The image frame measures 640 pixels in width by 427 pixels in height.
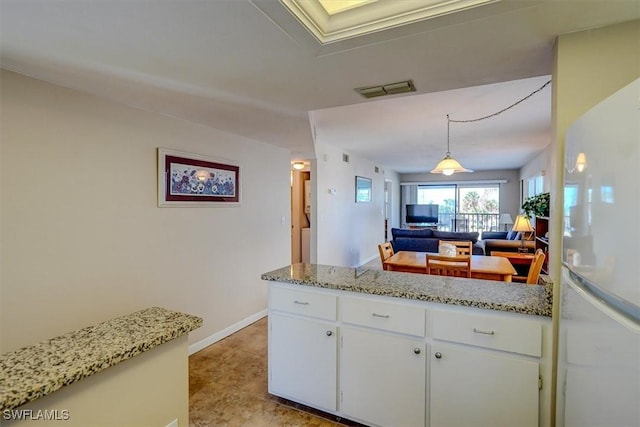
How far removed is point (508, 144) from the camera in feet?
17.8

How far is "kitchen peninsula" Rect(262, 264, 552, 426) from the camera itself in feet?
4.85

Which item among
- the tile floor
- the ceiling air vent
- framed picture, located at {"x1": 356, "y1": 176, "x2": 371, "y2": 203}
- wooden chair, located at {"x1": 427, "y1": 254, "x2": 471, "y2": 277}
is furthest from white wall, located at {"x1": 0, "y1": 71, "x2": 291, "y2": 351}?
framed picture, located at {"x1": 356, "y1": 176, "x2": 371, "y2": 203}

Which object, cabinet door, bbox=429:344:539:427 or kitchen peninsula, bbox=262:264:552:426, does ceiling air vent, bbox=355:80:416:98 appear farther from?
cabinet door, bbox=429:344:539:427

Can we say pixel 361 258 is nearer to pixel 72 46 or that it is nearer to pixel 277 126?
pixel 277 126

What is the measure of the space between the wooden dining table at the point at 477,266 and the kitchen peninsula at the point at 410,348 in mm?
1385

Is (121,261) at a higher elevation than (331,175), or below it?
below

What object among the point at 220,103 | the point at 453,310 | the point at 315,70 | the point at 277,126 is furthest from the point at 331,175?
the point at 453,310

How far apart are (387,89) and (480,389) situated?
5.92 feet

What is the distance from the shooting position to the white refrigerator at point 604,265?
2.17ft

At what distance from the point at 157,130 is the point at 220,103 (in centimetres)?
63

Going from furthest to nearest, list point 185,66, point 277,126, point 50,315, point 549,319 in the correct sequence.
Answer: point 277,126
point 50,315
point 185,66
point 549,319

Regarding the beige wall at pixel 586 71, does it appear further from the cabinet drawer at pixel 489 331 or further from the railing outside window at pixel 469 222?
the railing outside window at pixel 469 222

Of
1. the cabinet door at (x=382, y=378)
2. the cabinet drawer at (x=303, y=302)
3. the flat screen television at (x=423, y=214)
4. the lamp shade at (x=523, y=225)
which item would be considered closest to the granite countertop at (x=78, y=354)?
the cabinet drawer at (x=303, y=302)

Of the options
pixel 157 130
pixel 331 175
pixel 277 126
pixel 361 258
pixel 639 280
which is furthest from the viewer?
pixel 361 258
